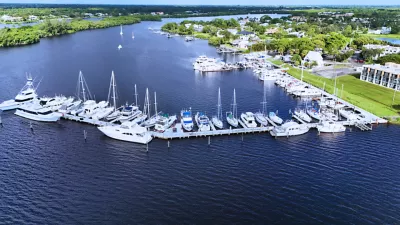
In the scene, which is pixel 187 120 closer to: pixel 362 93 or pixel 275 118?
pixel 275 118

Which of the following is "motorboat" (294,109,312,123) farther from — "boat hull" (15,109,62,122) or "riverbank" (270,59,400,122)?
"boat hull" (15,109,62,122)

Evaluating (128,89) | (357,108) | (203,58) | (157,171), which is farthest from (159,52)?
(157,171)

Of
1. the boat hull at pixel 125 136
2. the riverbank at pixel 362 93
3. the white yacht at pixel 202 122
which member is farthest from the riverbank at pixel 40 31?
the riverbank at pixel 362 93

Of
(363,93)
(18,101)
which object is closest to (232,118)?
(363,93)

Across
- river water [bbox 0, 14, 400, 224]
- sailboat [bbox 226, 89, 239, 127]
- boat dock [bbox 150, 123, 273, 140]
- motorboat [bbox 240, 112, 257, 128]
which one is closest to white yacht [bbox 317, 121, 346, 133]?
river water [bbox 0, 14, 400, 224]

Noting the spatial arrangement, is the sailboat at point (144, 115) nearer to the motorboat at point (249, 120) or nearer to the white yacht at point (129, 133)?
the white yacht at point (129, 133)

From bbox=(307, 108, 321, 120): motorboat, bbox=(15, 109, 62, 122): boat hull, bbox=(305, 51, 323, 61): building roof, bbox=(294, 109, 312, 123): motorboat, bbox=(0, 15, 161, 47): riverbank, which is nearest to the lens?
bbox=(15, 109, 62, 122): boat hull
